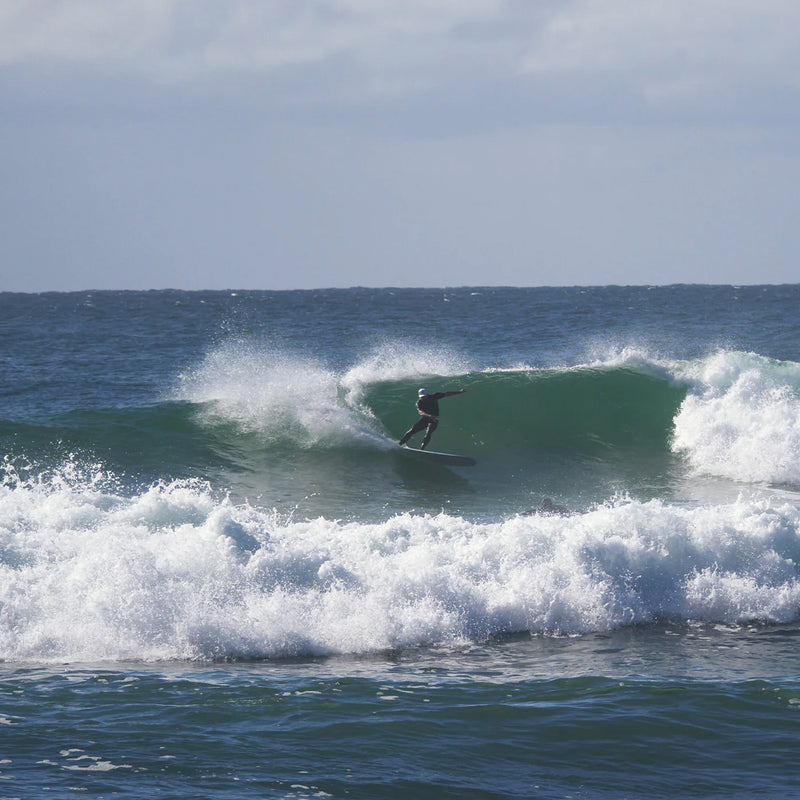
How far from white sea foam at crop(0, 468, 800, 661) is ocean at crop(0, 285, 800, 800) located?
0.03 meters

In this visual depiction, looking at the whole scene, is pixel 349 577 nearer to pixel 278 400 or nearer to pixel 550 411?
pixel 278 400

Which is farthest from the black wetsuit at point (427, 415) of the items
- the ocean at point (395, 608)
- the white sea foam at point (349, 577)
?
the white sea foam at point (349, 577)

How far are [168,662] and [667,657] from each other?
14.1ft

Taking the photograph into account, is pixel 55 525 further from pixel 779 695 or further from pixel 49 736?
pixel 779 695

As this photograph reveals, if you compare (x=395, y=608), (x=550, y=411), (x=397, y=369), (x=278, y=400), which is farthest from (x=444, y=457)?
(x=395, y=608)

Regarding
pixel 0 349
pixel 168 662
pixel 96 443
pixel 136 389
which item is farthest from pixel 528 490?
pixel 0 349

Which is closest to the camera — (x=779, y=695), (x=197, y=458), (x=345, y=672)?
(x=779, y=695)

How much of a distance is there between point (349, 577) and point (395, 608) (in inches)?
27.2

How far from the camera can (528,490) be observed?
17.5m

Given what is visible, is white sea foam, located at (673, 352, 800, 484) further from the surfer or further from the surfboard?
the surfer

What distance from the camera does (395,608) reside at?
1012cm

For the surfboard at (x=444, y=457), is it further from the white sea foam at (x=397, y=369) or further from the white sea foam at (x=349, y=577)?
the white sea foam at (x=349, y=577)

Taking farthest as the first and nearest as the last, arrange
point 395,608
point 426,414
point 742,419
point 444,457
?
point 742,419
point 426,414
point 444,457
point 395,608

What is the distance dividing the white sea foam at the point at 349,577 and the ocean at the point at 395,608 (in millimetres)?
27
